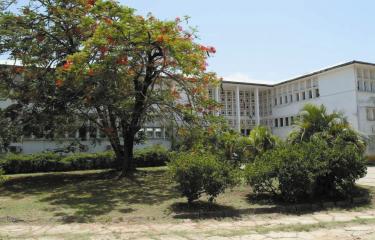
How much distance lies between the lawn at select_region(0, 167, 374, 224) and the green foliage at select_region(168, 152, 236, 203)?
52 centimetres

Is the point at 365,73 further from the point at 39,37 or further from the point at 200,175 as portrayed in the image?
the point at 200,175

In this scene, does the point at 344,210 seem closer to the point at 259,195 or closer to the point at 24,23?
the point at 259,195

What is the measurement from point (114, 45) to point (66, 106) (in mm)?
4301

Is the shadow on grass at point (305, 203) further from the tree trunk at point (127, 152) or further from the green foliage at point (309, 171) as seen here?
the tree trunk at point (127, 152)

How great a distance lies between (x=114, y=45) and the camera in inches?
545

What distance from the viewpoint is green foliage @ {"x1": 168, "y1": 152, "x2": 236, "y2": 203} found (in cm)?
1084

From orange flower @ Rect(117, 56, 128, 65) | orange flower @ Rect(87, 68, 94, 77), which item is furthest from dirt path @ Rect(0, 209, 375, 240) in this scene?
orange flower @ Rect(117, 56, 128, 65)

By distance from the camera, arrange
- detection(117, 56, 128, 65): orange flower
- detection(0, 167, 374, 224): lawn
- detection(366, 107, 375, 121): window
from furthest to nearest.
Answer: detection(366, 107, 375, 121): window < detection(117, 56, 128, 65): orange flower < detection(0, 167, 374, 224): lawn

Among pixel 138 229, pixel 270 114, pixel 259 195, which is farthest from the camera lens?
pixel 270 114

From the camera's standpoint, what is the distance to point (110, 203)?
12188mm

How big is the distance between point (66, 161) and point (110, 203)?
536 inches

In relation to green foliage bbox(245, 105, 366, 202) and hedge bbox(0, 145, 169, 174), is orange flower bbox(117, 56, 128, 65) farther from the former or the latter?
hedge bbox(0, 145, 169, 174)

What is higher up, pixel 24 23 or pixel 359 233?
pixel 24 23

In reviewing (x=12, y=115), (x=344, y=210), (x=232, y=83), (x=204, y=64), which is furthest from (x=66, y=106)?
(x=232, y=83)
